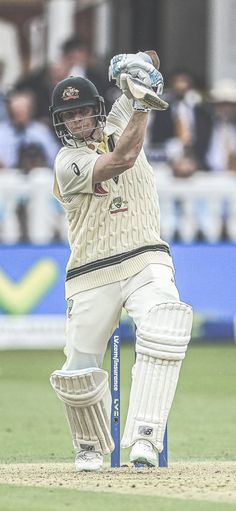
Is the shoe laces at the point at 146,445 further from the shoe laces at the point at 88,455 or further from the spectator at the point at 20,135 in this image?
the spectator at the point at 20,135

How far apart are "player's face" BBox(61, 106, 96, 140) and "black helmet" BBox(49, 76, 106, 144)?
18 millimetres

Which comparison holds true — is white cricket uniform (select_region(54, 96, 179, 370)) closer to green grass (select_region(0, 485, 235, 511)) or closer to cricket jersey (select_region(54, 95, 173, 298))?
cricket jersey (select_region(54, 95, 173, 298))

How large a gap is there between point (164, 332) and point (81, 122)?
114 centimetres

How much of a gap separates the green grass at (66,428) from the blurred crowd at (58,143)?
5.82 ft

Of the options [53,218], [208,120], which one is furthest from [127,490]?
[208,120]

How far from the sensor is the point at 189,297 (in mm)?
15391

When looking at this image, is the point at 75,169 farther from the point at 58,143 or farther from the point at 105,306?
the point at 58,143

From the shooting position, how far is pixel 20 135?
1723 cm

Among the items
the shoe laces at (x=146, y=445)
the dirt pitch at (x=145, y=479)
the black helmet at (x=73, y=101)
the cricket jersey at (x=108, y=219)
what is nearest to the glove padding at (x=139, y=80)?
the black helmet at (x=73, y=101)

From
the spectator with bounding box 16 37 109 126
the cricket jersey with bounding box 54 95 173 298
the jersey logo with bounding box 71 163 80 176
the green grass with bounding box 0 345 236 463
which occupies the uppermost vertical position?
the jersey logo with bounding box 71 163 80 176

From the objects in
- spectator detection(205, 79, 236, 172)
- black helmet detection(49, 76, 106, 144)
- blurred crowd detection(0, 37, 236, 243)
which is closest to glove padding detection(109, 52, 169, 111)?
black helmet detection(49, 76, 106, 144)

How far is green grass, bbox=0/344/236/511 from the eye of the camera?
7414 millimetres

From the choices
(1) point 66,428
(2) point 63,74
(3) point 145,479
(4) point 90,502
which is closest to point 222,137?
(2) point 63,74

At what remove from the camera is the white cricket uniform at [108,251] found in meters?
8.32
